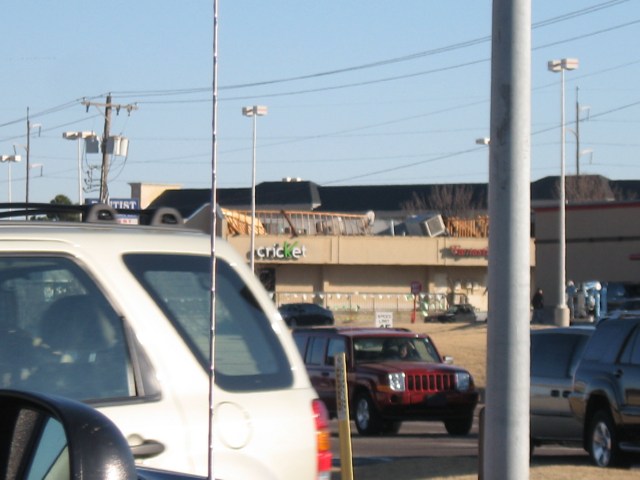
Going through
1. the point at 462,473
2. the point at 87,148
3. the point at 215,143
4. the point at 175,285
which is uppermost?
the point at 87,148

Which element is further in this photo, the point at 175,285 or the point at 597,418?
the point at 597,418

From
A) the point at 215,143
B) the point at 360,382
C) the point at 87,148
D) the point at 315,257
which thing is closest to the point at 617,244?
the point at 315,257

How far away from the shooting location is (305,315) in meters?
56.8

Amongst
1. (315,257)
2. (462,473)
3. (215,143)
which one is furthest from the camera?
(315,257)

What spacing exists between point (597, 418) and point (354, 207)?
10766 centimetres

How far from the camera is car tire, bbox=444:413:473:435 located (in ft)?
62.7

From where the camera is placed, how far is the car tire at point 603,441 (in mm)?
13492

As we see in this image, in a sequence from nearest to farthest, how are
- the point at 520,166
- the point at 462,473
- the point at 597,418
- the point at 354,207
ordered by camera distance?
the point at 520,166, the point at 462,473, the point at 597,418, the point at 354,207

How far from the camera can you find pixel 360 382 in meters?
18.9

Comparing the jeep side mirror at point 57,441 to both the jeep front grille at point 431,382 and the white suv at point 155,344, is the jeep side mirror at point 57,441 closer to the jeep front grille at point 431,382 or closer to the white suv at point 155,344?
the white suv at point 155,344

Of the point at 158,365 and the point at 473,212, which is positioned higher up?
the point at 473,212

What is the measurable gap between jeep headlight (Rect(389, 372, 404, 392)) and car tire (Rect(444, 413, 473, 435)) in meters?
1.10

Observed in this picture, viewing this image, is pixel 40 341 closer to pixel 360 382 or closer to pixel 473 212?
pixel 360 382

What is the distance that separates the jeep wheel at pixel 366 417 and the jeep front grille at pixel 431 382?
2.19 ft
